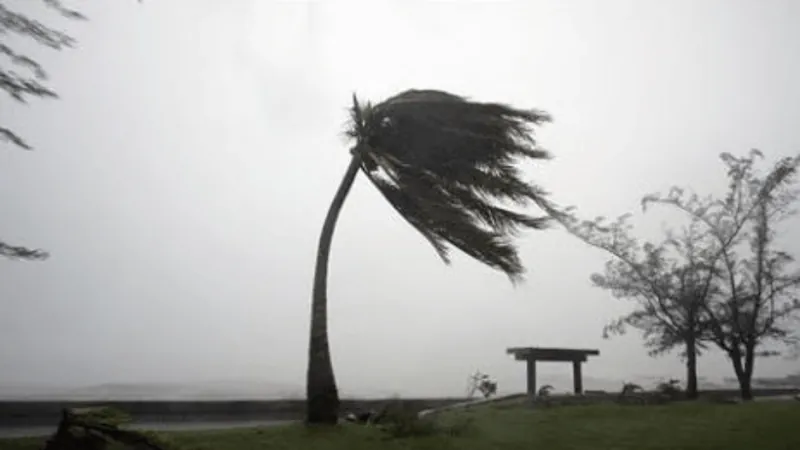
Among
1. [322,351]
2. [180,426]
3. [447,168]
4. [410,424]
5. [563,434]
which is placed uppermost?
[447,168]

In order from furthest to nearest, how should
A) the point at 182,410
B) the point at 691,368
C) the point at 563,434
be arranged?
the point at 691,368
the point at 182,410
the point at 563,434

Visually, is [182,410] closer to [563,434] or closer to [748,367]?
[563,434]

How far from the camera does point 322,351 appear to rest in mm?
11820

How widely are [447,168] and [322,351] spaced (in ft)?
13.4

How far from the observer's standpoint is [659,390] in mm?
22594

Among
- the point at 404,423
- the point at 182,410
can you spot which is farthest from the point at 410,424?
the point at 182,410

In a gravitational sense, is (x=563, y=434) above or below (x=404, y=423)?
below

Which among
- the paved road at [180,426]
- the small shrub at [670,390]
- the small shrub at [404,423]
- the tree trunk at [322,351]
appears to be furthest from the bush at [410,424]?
the small shrub at [670,390]

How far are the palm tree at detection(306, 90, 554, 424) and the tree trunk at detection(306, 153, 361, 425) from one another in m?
0.02

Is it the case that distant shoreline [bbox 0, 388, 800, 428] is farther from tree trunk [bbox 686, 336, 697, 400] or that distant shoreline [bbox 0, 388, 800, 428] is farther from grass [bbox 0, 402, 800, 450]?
tree trunk [bbox 686, 336, 697, 400]

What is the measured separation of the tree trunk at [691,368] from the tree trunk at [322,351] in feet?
47.4

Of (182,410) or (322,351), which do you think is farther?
(182,410)

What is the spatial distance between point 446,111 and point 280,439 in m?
A: 6.67

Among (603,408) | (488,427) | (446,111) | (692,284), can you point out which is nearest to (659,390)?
(692,284)
